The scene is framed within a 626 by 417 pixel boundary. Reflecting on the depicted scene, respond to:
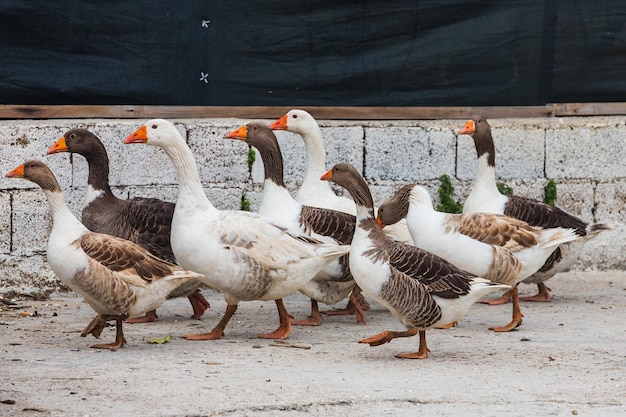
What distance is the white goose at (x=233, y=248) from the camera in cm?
724

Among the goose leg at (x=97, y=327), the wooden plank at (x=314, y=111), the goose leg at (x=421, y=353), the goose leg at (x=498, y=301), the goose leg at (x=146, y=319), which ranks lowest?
the goose leg at (x=146, y=319)

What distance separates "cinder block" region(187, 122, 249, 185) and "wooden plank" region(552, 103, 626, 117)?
3254 millimetres

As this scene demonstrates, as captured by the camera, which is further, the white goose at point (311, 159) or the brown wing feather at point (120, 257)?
the white goose at point (311, 159)

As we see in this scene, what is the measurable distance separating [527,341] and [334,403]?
240 centimetres

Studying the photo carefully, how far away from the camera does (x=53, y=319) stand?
8.26m

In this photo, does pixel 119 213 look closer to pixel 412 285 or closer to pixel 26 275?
pixel 26 275

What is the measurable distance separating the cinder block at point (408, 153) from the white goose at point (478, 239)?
1921 mm

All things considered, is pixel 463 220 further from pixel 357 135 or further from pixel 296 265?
pixel 357 135

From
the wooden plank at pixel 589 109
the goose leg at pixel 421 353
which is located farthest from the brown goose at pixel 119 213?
the wooden plank at pixel 589 109

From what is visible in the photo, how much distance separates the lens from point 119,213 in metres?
8.39

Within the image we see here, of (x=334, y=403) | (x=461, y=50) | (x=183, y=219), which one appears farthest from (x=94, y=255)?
(x=461, y=50)

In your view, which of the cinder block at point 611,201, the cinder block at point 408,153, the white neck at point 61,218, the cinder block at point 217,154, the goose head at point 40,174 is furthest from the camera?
the cinder block at point 611,201

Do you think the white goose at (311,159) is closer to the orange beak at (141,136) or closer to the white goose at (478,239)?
the white goose at (478,239)

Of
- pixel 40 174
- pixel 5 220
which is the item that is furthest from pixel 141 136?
pixel 5 220
